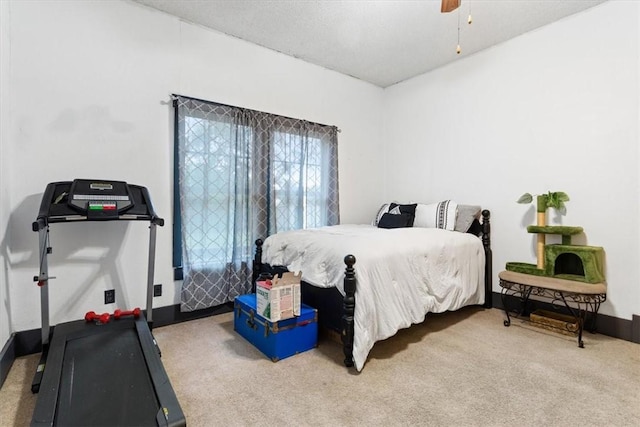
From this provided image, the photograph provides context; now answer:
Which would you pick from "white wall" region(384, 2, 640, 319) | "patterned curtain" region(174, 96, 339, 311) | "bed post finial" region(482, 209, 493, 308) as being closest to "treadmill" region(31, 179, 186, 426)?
"patterned curtain" region(174, 96, 339, 311)

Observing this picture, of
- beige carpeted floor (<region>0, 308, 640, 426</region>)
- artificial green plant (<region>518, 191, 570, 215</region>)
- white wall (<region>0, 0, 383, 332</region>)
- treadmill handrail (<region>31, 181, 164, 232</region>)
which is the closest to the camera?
beige carpeted floor (<region>0, 308, 640, 426</region>)

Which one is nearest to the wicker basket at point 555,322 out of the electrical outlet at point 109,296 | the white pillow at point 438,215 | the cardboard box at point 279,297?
the white pillow at point 438,215

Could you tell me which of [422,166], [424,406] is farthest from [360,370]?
[422,166]

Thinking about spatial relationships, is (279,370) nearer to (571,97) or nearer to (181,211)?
(181,211)

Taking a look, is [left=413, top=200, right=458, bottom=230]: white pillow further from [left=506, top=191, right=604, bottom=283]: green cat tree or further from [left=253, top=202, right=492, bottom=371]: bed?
[left=506, top=191, right=604, bottom=283]: green cat tree

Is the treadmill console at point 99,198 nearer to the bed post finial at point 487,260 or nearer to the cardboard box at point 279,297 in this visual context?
the cardboard box at point 279,297

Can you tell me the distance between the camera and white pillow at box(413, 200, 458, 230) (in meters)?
3.50

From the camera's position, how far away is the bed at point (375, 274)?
2.14 meters

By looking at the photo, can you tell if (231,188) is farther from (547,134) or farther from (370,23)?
(547,134)

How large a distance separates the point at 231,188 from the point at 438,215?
2.22 metres

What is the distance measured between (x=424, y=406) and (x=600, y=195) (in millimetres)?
2426

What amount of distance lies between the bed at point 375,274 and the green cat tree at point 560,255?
516 millimetres

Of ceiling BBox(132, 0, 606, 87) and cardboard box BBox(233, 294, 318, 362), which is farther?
ceiling BBox(132, 0, 606, 87)

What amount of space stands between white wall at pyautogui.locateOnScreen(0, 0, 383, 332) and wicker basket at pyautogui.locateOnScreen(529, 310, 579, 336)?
330cm
